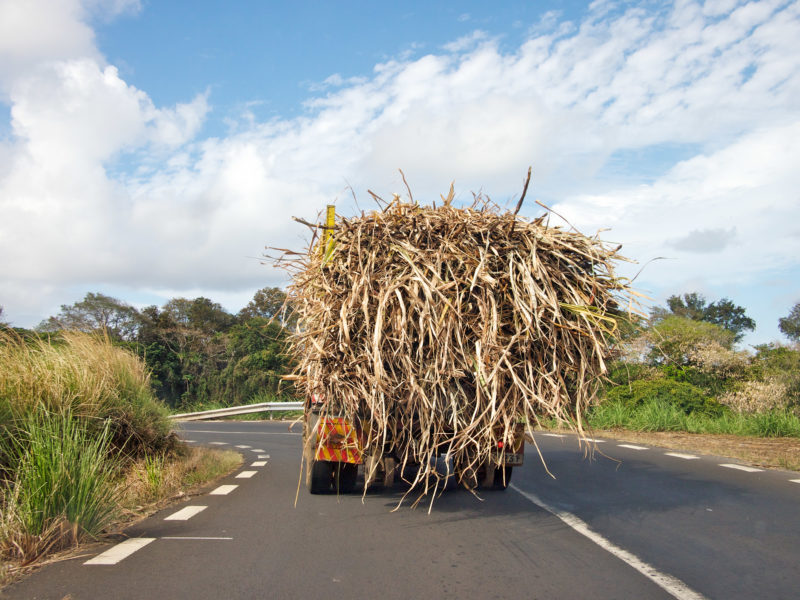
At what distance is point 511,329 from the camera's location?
19.3 ft

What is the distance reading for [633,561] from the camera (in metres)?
4.89

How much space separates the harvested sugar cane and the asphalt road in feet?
2.45

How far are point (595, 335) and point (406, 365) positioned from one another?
171cm

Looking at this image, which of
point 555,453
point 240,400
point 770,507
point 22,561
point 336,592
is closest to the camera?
point 336,592

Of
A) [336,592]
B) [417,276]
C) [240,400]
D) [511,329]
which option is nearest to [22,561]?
[336,592]

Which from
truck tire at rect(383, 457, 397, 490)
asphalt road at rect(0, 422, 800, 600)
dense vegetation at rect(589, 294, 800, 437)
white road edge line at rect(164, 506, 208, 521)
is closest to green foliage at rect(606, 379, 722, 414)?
dense vegetation at rect(589, 294, 800, 437)

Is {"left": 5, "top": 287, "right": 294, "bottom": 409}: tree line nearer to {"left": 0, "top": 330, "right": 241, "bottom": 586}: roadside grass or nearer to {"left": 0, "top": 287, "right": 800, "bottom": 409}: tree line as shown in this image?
{"left": 0, "top": 287, "right": 800, "bottom": 409}: tree line

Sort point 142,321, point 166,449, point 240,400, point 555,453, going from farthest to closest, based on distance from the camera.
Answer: point 142,321 < point 240,400 < point 555,453 < point 166,449

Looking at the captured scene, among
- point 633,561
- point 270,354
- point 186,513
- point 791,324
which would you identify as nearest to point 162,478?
point 186,513

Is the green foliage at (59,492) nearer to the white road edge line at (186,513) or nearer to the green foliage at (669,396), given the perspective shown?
the white road edge line at (186,513)

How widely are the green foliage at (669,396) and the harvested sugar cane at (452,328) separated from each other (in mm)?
13684

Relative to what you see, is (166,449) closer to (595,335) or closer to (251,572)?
(251,572)

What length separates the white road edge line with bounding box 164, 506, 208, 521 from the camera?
630 cm

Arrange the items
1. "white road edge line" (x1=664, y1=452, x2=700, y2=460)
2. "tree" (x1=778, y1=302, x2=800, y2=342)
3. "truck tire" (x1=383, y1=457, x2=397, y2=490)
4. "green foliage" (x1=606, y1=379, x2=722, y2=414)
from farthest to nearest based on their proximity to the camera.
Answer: "tree" (x1=778, y1=302, x2=800, y2=342)
"green foliage" (x1=606, y1=379, x2=722, y2=414)
"white road edge line" (x1=664, y1=452, x2=700, y2=460)
"truck tire" (x1=383, y1=457, x2=397, y2=490)
